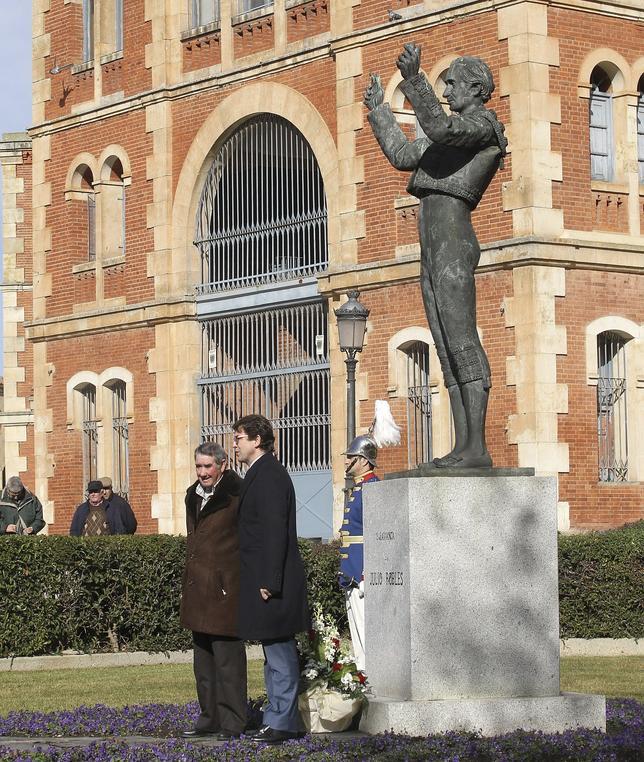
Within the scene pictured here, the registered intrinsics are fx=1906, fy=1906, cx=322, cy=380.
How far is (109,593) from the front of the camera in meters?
19.5

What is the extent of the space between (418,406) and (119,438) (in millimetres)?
7024

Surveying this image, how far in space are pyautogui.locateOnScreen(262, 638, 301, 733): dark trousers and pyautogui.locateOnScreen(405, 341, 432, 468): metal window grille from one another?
44.4 ft

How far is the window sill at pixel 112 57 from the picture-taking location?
30.8 m

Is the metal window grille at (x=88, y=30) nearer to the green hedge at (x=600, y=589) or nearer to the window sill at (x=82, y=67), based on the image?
the window sill at (x=82, y=67)

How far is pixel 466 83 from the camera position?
12.0 m

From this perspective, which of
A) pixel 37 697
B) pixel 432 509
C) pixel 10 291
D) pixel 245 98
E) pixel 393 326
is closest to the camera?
pixel 432 509

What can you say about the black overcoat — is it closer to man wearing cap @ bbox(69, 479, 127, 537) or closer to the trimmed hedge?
the trimmed hedge

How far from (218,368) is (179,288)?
1384 mm

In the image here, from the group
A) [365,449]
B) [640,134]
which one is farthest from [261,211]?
[365,449]

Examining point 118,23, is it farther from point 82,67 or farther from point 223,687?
point 223,687

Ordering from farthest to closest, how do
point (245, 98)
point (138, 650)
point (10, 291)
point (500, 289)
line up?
point (10, 291), point (245, 98), point (500, 289), point (138, 650)

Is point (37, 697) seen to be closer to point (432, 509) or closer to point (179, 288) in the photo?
point (432, 509)

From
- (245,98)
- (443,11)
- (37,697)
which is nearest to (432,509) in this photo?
(37,697)

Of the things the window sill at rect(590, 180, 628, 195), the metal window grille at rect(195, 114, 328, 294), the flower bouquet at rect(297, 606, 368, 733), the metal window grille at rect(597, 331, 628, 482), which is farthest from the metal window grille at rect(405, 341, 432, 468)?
the flower bouquet at rect(297, 606, 368, 733)
